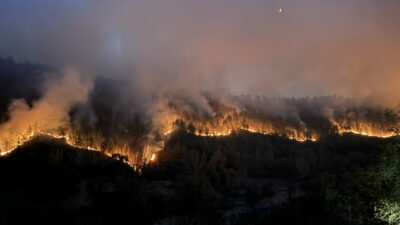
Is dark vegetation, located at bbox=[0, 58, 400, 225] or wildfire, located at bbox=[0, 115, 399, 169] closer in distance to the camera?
dark vegetation, located at bbox=[0, 58, 400, 225]

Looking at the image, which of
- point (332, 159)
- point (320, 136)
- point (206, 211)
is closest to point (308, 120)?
point (320, 136)

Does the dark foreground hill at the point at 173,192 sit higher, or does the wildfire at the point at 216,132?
the wildfire at the point at 216,132

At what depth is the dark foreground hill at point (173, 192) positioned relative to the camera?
42.8 feet

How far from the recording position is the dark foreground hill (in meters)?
13.0

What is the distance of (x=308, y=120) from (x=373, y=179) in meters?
60.8

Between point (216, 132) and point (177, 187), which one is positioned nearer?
point (177, 187)

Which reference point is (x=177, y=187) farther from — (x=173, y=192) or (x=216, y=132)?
(x=216, y=132)

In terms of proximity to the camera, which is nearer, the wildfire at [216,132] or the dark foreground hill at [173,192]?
the dark foreground hill at [173,192]

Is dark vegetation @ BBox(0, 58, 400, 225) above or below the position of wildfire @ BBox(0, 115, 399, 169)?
below

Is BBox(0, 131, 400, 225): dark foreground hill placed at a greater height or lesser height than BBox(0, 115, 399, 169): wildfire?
lesser

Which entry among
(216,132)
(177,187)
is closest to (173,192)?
(177,187)

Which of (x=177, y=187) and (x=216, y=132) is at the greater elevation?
(x=216, y=132)

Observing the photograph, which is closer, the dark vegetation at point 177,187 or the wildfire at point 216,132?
the dark vegetation at point 177,187

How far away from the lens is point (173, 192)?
2288 centimetres
